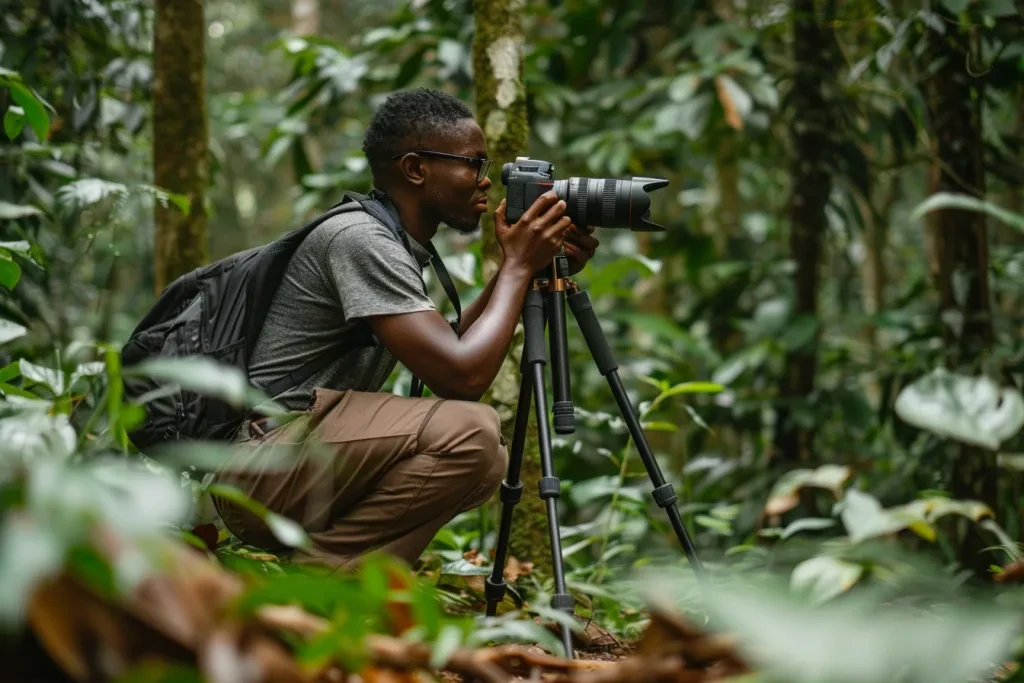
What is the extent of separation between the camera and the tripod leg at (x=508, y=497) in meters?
2.49

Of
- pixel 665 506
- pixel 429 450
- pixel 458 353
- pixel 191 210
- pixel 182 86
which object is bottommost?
pixel 665 506

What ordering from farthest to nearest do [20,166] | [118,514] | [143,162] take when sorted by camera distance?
[143,162] → [20,166] → [118,514]

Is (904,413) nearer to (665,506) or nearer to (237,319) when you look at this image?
(665,506)

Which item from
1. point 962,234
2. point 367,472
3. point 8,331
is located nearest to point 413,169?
point 367,472

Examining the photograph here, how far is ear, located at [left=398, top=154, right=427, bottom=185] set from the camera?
267 centimetres

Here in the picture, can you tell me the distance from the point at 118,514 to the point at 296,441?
1443mm

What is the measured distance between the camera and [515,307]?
242 centimetres

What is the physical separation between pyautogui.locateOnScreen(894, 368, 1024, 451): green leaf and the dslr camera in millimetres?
1211

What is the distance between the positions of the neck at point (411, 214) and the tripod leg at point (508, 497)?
50cm

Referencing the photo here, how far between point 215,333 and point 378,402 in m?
0.46

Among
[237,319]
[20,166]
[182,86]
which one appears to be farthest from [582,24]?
[237,319]

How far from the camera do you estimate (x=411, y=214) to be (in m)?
2.73

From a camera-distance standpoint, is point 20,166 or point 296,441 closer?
point 296,441

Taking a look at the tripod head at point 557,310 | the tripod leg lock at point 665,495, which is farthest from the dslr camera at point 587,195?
the tripod leg lock at point 665,495
